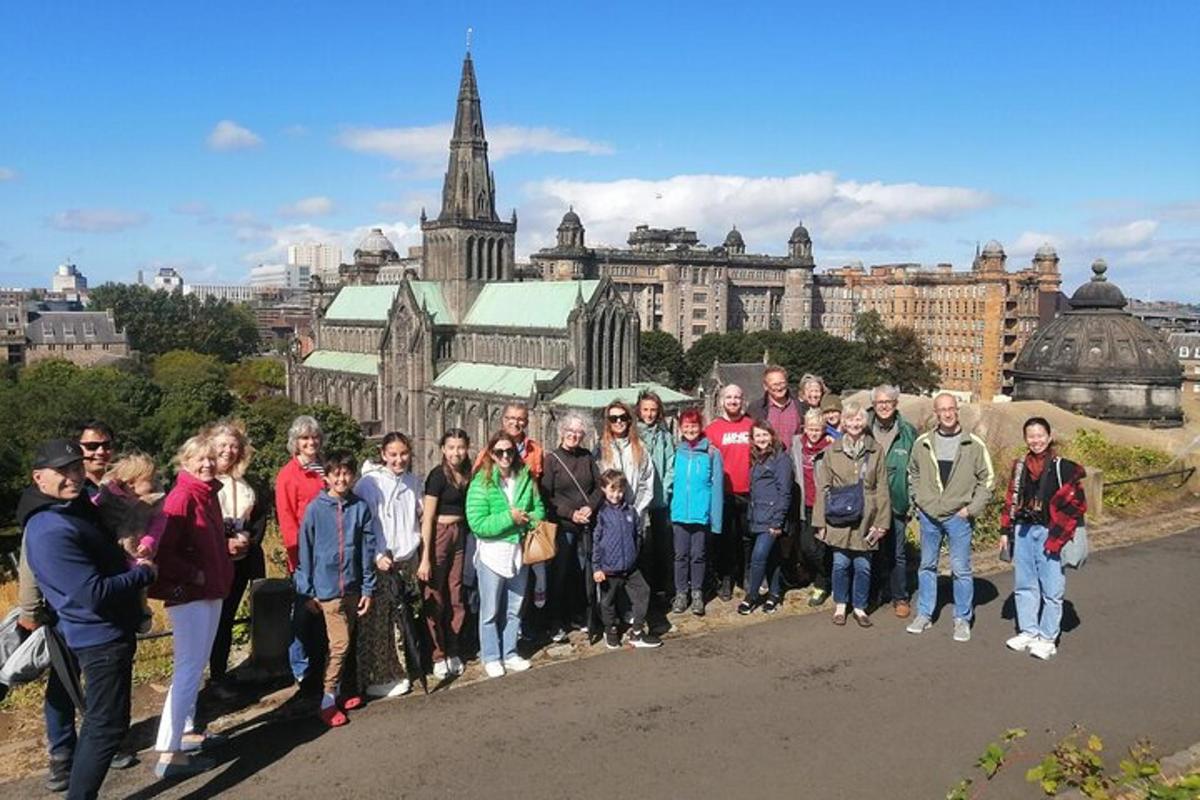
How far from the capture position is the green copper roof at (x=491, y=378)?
5234cm

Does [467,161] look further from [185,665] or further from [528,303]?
[185,665]

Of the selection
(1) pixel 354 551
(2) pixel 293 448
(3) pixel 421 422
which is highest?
(2) pixel 293 448

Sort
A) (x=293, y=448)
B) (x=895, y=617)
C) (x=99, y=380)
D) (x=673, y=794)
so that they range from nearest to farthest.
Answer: (x=673, y=794) < (x=293, y=448) < (x=895, y=617) < (x=99, y=380)

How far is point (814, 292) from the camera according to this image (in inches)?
5030

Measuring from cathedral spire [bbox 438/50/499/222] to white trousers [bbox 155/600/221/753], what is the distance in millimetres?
55394

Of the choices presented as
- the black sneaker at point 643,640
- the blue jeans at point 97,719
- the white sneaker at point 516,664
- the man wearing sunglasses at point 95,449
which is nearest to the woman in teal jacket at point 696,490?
the black sneaker at point 643,640

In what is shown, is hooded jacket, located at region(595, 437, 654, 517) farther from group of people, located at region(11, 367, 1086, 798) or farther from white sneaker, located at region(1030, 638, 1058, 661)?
white sneaker, located at region(1030, 638, 1058, 661)

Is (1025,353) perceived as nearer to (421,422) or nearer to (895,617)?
(895,617)

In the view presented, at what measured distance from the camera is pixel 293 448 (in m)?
7.35

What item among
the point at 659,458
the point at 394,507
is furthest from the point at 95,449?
the point at 659,458

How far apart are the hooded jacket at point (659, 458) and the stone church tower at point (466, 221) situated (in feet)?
171

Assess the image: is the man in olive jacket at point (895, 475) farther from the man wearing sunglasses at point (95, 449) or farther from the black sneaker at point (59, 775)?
the black sneaker at point (59, 775)

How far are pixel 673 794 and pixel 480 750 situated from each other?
1.40 metres

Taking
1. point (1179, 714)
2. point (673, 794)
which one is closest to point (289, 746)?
point (673, 794)
